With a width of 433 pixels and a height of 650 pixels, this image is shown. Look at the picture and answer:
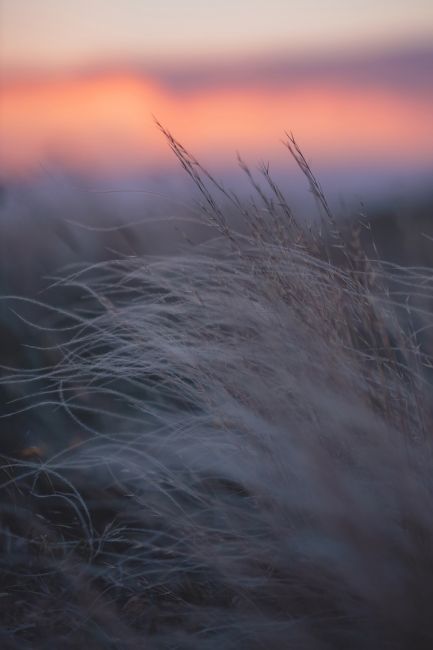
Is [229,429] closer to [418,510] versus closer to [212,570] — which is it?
[212,570]

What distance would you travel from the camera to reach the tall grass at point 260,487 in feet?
4.82

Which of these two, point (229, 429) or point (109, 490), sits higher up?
point (229, 429)

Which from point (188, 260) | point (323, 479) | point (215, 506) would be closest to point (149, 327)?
point (188, 260)

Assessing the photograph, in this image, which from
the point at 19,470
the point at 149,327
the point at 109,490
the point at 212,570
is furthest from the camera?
the point at 19,470

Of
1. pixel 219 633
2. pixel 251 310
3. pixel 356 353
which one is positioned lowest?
pixel 219 633

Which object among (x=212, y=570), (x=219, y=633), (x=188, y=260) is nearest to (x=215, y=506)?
(x=212, y=570)

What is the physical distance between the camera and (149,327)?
1.87 m

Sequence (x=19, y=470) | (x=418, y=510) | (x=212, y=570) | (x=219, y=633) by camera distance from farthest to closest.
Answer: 1. (x=19, y=470)
2. (x=212, y=570)
3. (x=219, y=633)
4. (x=418, y=510)

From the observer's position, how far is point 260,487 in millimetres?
1617

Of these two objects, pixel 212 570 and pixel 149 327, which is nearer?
pixel 212 570

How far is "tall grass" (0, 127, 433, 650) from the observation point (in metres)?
1.47

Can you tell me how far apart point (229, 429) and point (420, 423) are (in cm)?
37

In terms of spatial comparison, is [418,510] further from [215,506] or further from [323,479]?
[215,506]

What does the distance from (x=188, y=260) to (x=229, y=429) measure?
1.25 ft
